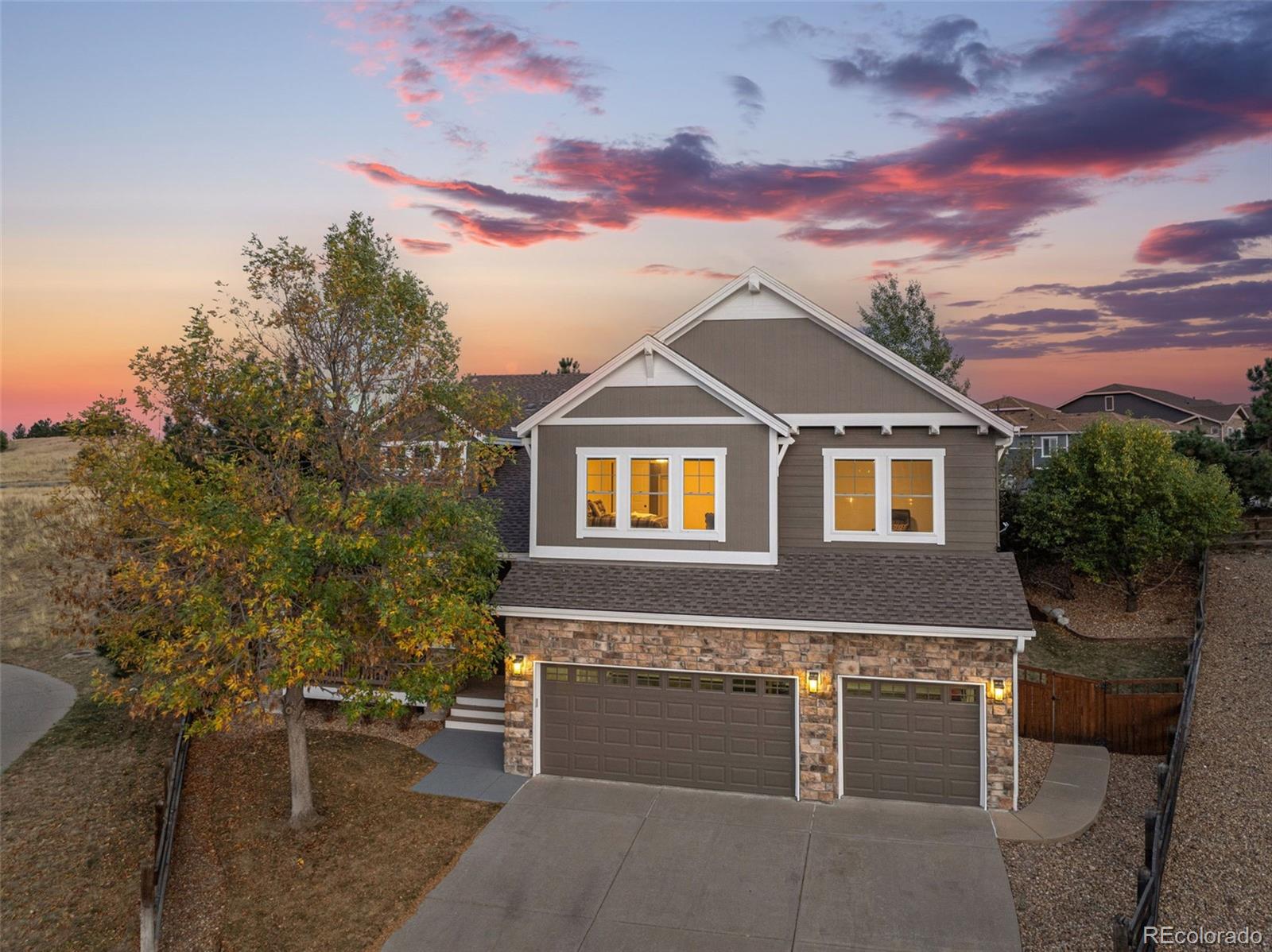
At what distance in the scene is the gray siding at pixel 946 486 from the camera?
12.8 meters

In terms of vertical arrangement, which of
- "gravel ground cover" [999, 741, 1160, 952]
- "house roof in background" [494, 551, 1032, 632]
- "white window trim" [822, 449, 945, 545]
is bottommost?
"gravel ground cover" [999, 741, 1160, 952]

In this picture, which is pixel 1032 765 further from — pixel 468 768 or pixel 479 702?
pixel 479 702

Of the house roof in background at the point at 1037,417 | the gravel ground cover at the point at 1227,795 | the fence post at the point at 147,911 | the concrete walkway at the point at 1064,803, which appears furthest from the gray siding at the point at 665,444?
the house roof in background at the point at 1037,417

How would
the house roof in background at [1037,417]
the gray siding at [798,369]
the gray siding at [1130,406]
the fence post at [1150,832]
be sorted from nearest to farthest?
the fence post at [1150,832]
the gray siding at [798,369]
the house roof in background at [1037,417]
the gray siding at [1130,406]

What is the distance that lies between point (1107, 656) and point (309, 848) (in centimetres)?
1963

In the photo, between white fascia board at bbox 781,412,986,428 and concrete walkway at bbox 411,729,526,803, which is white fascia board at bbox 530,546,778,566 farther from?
concrete walkway at bbox 411,729,526,803

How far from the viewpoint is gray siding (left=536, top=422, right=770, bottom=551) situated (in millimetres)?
12531

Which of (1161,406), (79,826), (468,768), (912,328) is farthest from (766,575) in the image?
(1161,406)

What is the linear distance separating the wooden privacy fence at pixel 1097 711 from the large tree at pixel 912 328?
24.3m

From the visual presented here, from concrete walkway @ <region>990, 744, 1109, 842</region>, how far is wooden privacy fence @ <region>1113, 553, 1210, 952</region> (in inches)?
34.3

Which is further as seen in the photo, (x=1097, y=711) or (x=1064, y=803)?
(x=1097, y=711)

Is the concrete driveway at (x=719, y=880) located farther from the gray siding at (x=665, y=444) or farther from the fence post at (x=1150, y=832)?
the gray siding at (x=665, y=444)

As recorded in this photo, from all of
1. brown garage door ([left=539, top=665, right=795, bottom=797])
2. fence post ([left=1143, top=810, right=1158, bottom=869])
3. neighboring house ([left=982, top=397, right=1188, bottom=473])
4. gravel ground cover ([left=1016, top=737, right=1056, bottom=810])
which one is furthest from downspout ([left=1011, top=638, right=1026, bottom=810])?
neighboring house ([left=982, top=397, right=1188, bottom=473])

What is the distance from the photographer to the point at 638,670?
12148 mm
